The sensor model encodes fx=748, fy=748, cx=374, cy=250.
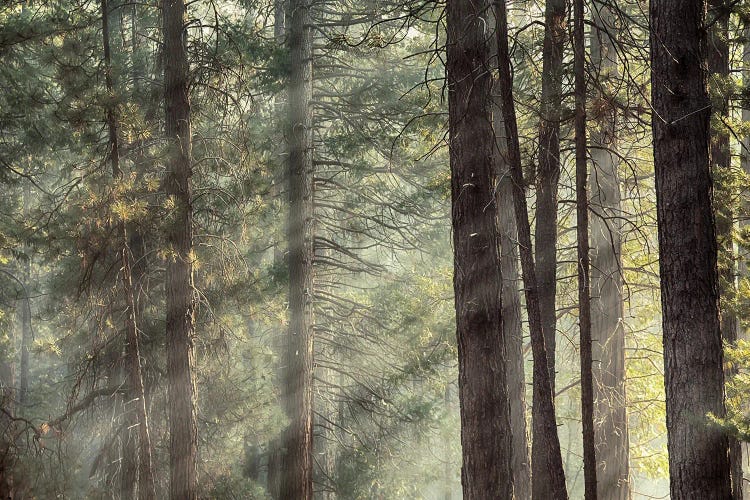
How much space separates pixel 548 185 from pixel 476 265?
2758 mm

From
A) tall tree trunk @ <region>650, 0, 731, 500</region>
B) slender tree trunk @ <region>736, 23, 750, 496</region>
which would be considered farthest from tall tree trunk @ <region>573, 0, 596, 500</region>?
slender tree trunk @ <region>736, 23, 750, 496</region>

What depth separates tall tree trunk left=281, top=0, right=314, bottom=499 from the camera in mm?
12273

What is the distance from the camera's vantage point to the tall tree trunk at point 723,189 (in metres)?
8.52

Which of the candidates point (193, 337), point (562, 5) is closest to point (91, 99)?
point (193, 337)

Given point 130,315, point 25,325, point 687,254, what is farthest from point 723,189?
point 25,325

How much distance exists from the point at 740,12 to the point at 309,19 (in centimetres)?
759

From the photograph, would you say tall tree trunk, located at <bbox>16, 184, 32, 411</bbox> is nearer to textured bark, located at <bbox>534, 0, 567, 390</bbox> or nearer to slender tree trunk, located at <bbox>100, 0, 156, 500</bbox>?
slender tree trunk, located at <bbox>100, 0, 156, 500</bbox>

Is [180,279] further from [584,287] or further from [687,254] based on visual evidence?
[687,254]

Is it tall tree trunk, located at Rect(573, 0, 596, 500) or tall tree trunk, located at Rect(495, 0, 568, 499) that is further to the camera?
tall tree trunk, located at Rect(573, 0, 596, 500)

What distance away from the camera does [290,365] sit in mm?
12406

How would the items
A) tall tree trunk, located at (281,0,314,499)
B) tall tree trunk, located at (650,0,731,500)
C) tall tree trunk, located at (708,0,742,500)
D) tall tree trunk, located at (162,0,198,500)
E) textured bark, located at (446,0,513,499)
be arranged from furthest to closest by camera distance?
tall tree trunk, located at (281,0,314,499) → tall tree trunk, located at (162,0,198,500) → tall tree trunk, located at (708,0,742,500) → textured bark, located at (446,0,513,499) → tall tree trunk, located at (650,0,731,500)

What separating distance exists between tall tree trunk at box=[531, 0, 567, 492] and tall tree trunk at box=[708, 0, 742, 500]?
166cm

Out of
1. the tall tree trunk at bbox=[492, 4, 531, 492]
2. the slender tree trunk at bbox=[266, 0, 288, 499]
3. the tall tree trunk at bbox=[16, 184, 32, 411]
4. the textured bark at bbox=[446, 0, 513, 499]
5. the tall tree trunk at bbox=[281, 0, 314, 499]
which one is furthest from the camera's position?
the tall tree trunk at bbox=[16, 184, 32, 411]

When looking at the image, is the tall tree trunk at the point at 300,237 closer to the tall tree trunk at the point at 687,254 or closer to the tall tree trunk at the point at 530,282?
the tall tree trunk at the point at 530,282
